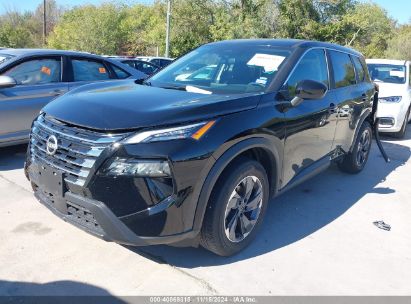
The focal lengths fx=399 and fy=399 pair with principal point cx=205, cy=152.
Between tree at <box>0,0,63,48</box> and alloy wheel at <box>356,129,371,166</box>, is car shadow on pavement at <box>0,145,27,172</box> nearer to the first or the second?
alloy wheel at <box>356,129,371,166</box>

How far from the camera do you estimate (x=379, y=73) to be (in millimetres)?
8953

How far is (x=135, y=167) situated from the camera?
2.44 m

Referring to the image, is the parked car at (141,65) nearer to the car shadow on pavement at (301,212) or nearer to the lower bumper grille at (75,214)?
the car shadow on pavement at (301,212)

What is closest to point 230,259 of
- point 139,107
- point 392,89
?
point 139,107

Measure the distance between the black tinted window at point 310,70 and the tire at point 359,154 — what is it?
55.2 inches

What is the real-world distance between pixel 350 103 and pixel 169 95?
2499 mm

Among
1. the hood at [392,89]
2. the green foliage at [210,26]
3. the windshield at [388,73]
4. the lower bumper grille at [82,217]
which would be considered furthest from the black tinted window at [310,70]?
the green foliage at [210,26]

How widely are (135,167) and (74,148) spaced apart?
458mm

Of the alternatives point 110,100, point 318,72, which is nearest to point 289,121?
point 318,72

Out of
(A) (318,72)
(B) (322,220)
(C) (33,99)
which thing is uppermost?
(A) (318,72)

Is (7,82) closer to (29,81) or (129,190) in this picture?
(29,81)

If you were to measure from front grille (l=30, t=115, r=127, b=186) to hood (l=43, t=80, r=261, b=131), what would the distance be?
6 centimetres

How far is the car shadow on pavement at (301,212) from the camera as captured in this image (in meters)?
3.17

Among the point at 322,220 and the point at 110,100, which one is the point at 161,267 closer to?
the point at 110,100
